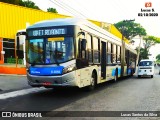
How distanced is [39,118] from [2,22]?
30.4m

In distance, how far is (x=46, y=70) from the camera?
37.7 ft

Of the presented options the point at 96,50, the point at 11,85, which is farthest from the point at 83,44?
the point at 11,85

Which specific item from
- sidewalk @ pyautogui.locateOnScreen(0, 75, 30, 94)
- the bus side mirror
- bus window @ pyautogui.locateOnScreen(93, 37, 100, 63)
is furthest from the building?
the bus side mirror

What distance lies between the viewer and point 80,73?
11953 mm

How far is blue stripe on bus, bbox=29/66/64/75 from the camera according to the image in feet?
36.9

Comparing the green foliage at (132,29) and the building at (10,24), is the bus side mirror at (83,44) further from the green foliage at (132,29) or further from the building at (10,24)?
the green foliage at (132,29)

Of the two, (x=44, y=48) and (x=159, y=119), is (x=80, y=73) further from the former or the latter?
(x=159, y=119)

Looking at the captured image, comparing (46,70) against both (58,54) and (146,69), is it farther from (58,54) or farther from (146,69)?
(146,69)

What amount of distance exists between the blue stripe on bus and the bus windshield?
25 cm

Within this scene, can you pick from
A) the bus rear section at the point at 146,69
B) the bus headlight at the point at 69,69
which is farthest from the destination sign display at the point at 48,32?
the bus rear section at the point at 146,69

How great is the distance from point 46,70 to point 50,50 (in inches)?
32.3

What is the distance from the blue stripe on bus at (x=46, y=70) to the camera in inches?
443

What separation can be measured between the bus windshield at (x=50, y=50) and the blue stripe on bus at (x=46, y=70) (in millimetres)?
250

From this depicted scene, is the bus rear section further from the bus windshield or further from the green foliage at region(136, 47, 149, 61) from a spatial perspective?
the green foliage at region(136, 47, 149, 61)
